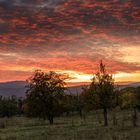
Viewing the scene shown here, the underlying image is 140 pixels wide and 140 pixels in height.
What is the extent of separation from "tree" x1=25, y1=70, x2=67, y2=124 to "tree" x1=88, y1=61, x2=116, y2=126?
19.4m

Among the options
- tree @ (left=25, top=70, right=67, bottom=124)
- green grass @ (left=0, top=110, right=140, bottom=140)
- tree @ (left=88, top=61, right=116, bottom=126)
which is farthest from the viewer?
tree @ (left=25, top=70, right=67, bottom=124)

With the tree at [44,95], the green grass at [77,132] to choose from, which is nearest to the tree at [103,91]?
the green grass at [77,132]

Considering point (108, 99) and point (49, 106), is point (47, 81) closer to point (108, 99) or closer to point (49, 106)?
point (49, 106)

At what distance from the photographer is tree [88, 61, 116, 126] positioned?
2336 inches

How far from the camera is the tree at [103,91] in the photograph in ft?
195

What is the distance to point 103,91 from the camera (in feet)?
195

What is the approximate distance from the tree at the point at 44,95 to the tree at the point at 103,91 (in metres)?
19.4

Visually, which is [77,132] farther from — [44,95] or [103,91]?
[44,95]

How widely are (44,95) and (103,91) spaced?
2330 cm

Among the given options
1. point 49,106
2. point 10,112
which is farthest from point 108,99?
point 10,112

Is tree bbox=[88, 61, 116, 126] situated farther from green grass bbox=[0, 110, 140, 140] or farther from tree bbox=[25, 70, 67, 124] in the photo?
tree bbox=[25, 70, 67, 124]

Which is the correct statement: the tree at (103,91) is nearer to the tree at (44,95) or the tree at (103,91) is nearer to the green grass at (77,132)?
the green grass at (77,132)

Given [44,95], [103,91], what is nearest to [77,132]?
[103,91]

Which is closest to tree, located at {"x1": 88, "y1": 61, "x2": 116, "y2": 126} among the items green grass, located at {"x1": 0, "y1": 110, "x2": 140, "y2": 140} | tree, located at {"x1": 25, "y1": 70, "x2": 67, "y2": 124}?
green grass, located at {"x1": 0, "y1": 110, "x2": 140, "y2": 140}
